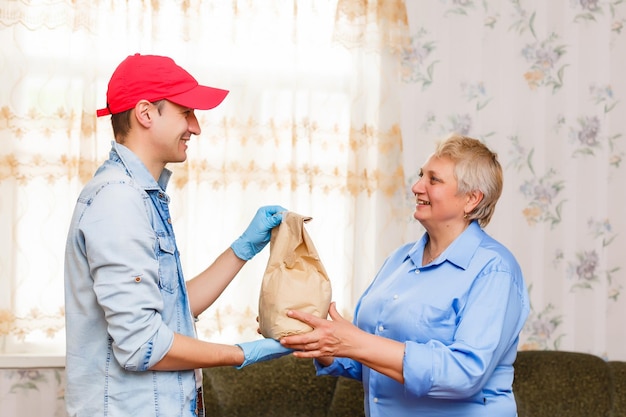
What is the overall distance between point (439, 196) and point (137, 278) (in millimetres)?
921

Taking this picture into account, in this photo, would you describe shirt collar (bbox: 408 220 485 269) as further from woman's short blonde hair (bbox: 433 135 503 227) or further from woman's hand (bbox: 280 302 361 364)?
woman's hand (bbox: 280 302 361 364)

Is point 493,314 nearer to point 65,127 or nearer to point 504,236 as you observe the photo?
point 504,236

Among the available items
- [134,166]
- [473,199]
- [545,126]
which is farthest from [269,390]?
[545,126]

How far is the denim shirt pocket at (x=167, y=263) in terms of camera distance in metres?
1.67

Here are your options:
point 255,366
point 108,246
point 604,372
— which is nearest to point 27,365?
point 255,366

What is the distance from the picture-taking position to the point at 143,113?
67.1 inches

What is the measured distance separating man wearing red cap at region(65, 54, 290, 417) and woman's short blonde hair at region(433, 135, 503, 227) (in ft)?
2.26

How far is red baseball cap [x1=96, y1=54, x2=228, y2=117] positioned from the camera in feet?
5.54

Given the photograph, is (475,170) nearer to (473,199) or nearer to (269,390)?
(473,199)

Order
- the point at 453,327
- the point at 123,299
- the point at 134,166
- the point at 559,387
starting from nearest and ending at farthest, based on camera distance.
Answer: the point at 123,299 → the point at 134,166 → the point at 453,327 → the point at 559,387

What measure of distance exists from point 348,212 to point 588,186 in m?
1.07

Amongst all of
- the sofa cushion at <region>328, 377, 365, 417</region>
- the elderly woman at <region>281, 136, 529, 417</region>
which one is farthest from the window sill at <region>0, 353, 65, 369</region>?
the elderly woman at <region>281, 136, 529, 417</region>

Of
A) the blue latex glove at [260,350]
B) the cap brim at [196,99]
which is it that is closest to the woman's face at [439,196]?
the blue latex glove at [260,350]

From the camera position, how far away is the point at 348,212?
3.05 meters
